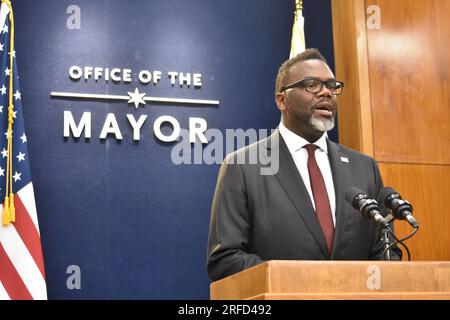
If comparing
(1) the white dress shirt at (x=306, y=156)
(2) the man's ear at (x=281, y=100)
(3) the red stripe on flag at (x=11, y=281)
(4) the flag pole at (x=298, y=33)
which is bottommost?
(3) the red stripe on flag at (x=11, y=281)

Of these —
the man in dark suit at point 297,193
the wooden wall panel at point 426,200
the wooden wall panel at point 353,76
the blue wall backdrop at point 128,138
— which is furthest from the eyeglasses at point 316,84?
the blue wall backdrop at point 128,138

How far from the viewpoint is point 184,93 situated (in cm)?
535

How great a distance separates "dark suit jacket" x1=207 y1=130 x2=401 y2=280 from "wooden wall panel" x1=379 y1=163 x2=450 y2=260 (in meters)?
1.65

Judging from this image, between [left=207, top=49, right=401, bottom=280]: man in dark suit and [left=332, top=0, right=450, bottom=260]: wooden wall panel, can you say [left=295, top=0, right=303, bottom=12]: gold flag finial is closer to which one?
[left=332, top=0, right=450, bottom=260]: wooden wall panel

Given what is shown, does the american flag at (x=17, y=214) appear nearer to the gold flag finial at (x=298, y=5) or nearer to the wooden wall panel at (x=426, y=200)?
the gold flag finial at (x=298, y=5)

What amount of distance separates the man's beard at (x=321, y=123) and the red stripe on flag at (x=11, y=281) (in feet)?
7.83

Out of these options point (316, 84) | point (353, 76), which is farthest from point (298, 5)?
point (316, 84)

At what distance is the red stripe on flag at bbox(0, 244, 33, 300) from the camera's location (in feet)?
14.6

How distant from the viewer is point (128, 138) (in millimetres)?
5141

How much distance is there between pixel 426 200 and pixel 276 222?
83.4 inches

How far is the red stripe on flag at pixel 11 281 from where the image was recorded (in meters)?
4.45

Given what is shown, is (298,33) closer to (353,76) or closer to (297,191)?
(353,76)

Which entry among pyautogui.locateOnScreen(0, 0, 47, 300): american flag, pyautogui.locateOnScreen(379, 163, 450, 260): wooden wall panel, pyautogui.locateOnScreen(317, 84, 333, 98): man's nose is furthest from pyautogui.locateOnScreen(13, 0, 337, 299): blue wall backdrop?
pyautogui.locateOnScreen(317, 84, 333, 98): man's nose
